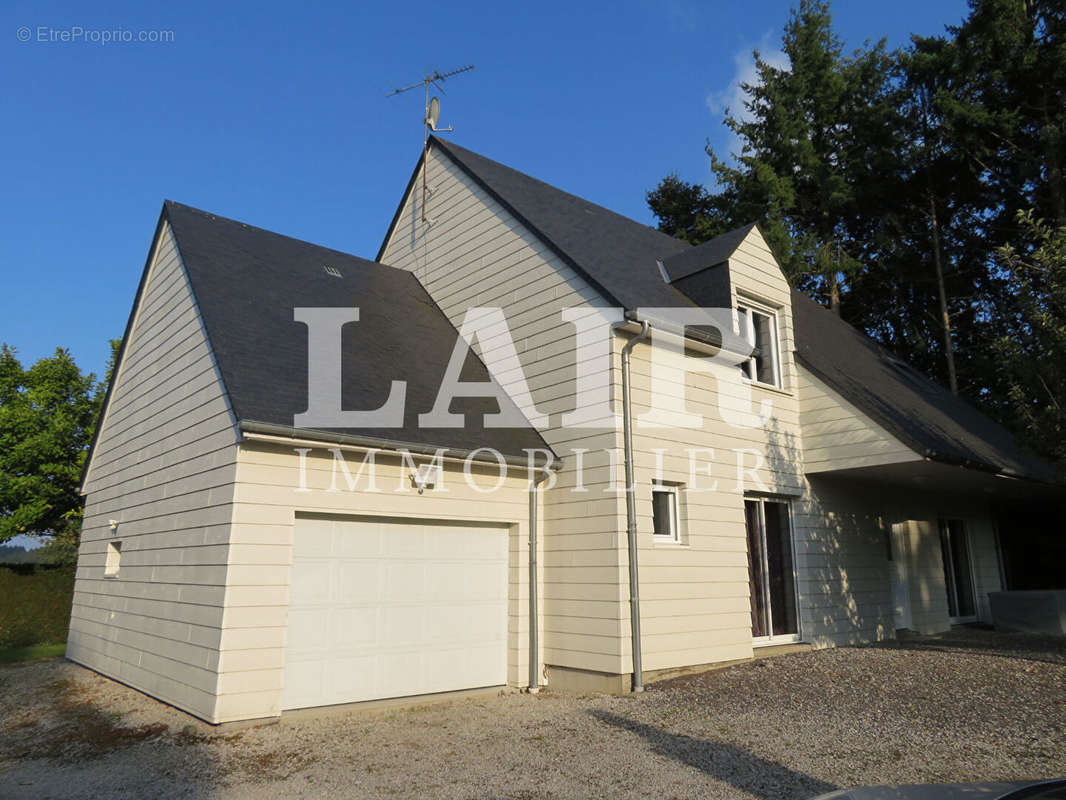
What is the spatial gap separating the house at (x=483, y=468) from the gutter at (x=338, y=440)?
3cm

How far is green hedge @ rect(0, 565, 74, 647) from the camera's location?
54.2ft

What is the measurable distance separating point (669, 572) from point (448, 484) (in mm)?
2950

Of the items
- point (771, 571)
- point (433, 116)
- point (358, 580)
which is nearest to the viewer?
point (358, 580)

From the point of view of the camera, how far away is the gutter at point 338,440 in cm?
691

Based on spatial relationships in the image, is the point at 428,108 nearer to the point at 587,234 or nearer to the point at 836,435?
the point at 587,234

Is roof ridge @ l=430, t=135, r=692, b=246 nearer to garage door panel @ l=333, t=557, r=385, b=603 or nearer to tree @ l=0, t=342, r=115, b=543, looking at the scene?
garage door panel @ l=333, t=557, r=385, b=603

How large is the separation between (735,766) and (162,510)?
23.1 ft

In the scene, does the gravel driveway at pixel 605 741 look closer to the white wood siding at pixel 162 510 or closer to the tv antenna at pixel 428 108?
the white wood siding at pixel 162 510

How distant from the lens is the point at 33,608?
17.2 metres

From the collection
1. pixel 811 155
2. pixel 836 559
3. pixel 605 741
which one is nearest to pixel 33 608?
pixel 605 741

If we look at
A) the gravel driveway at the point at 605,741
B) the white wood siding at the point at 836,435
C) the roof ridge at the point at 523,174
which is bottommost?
the gravel driveway at the point at 605,741

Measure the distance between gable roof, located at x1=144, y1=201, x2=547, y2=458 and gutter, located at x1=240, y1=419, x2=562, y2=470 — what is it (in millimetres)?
61

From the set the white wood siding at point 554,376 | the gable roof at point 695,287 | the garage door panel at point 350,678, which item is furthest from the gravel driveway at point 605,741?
the gable roof at point 695,287

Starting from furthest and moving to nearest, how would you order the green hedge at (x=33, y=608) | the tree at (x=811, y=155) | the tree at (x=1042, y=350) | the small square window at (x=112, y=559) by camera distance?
1. the tree at (x=811, y=155)
2. the green hedge at (x=33, y=608)
3. the small square window at (x=112, y=559)
4. the tree at (x=1042, y=350)
